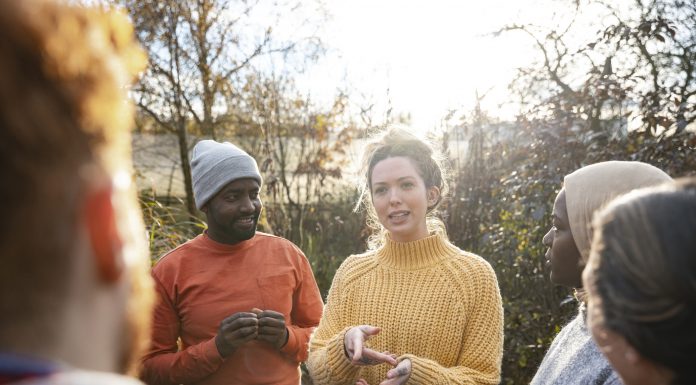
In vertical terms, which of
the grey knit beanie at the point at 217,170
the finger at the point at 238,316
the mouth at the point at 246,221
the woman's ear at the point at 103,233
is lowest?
the finger at the point at 238,316

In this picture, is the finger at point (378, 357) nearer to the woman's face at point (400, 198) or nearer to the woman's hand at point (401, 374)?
the woman's hand at point (401, 374)

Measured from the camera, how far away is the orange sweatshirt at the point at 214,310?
2.73 meters

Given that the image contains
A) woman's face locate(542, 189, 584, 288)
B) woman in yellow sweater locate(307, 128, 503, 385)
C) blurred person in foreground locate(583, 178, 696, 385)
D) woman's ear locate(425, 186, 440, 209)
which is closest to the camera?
blurred person in foreground locate(583, 178, 696, 385)

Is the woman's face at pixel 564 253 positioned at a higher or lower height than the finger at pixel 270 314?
higher

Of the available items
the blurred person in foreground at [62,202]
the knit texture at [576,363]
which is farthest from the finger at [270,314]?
the blurred person in foreground at [62,202]

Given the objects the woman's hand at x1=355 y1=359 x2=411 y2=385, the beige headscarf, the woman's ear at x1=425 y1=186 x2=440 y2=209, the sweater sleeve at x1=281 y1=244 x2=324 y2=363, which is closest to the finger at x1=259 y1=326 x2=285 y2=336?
the sweater sleeve at x1=281 y1=244 x2=324 y2=363

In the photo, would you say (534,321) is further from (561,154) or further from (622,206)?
(622,206)

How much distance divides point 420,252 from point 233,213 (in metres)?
0.90

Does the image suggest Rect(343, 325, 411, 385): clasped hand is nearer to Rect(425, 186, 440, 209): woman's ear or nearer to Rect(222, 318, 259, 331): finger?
Rect(222, 318, 259, 331): finger

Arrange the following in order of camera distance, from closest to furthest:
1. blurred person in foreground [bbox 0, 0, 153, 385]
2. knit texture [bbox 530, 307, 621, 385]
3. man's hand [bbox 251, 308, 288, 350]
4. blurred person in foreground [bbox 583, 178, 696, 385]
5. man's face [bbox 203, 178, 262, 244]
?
blurred person in foreground [bbox 0, 0, 153, 385], blurred person in foreground [bbox 583, 178, 696, 385], knit texture [bbox 530, 307, 621, 385], man's hand [bbox 251, 308, 288, 350], man's face [bbox 203, 178, 262, 244]

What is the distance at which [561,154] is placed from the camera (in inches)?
170

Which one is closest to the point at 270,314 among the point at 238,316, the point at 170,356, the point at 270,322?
the point at 270,322

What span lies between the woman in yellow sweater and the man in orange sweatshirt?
281 millimetres

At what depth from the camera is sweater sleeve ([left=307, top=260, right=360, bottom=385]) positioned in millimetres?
2438
